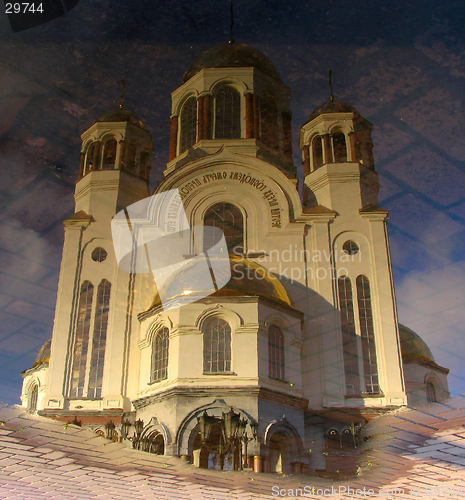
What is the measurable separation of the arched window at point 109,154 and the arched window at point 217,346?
10.8 metres

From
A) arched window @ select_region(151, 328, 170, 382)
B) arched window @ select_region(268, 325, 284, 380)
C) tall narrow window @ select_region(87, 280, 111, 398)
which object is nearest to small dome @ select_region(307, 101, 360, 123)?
arched window @ select_region(268, 325, 284, 380)

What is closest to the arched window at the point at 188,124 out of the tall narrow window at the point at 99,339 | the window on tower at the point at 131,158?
the window on tower at the point at 131,158

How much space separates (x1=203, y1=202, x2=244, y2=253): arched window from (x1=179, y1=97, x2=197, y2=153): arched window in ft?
16.6

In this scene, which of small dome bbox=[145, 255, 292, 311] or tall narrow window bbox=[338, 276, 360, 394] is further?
tall narrow window bbox=[338, 276, 360, 394]

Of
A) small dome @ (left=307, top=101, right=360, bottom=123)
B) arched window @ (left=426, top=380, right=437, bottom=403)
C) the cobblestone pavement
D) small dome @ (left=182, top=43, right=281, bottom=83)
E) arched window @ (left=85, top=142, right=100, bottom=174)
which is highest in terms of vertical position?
small dome @ (left=182, top=43, right=281, bottom=83)

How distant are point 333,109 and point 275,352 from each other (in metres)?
12.6

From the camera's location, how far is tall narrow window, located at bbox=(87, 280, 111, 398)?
22.6m

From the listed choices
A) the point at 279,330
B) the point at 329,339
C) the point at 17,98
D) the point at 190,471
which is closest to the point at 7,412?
the point at 190,471

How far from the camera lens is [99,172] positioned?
26969mm

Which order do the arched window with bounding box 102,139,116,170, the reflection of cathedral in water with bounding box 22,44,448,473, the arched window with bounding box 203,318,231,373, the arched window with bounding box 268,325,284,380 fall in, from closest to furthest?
1. the reflection of cathedral in water with bounding box 22,44,448,473
2. the arched window with bounding box 203,318,231,373
3. the arched window with bounding box 268,325,284,380
4. the arched window with bounding box 102,139,116,170

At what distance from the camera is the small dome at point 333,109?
27.7 meters

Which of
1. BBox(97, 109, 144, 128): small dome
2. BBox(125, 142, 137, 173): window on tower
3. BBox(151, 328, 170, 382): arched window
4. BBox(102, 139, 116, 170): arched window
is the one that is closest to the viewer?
BBox(151, 328, 170, 382): arched window

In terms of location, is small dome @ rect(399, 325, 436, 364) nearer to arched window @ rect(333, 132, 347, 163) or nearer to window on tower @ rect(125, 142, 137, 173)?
arched window @ rect(333, 132, 347, 163)

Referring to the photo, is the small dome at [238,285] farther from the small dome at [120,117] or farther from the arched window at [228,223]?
the small dome at [120,117]
